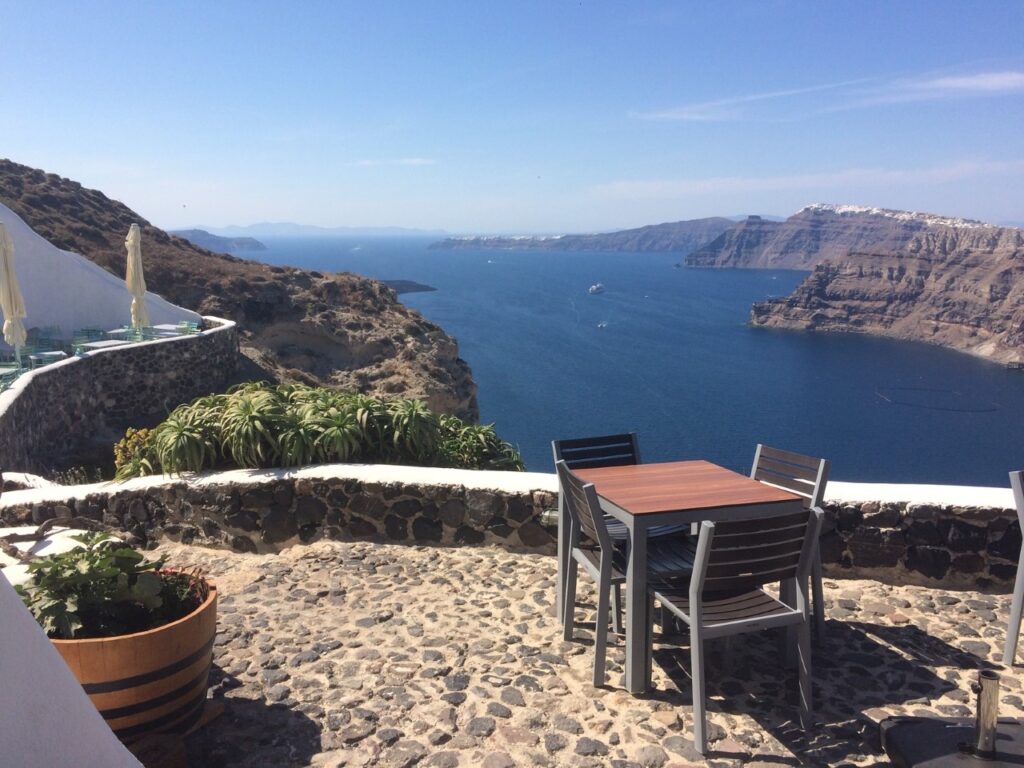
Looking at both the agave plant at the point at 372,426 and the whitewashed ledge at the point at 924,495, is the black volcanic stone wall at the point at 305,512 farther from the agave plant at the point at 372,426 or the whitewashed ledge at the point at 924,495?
the whitewashed ledge at the point at 924,495

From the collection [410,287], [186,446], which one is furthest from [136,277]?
[410,287]

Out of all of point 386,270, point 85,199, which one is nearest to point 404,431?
point 85,199

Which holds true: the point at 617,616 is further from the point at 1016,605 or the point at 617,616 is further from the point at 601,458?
the point at 1016,605

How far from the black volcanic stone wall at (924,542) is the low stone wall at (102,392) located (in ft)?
32.9

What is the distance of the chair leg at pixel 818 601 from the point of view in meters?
3.80

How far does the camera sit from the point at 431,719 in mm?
3105

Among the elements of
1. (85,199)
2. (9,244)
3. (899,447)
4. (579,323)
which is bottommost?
(899,447)

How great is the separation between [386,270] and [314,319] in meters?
166

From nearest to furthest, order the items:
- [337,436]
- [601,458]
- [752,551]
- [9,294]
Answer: [752,551] → [601,458] → [337,436] → [9,294]

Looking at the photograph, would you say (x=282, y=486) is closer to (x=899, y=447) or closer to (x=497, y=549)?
(x=497, y=549)

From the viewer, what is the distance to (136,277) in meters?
18.6

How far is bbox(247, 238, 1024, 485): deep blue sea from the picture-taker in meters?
58.9

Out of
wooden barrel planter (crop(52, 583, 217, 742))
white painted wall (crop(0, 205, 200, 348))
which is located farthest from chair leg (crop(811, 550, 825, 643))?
white painted wall (crop(0, 205, 200, 348))

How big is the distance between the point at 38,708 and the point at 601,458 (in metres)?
3.20
